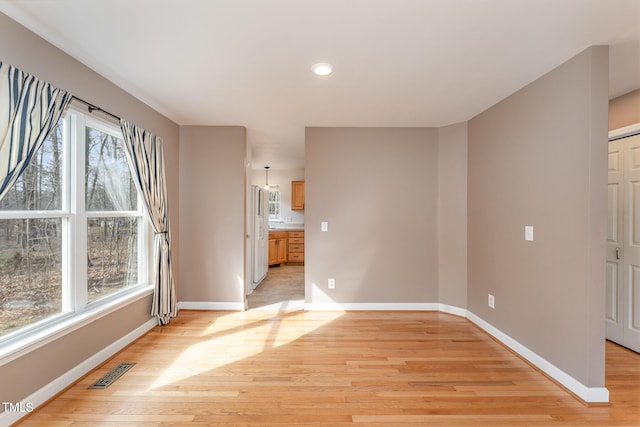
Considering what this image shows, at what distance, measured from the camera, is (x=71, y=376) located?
2.16 metres

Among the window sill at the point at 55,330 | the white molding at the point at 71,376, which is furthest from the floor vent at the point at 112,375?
the window sill at the point at 55,330

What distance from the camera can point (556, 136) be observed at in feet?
7.54

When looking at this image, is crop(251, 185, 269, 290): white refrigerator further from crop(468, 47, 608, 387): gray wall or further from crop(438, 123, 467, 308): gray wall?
crop(468, 47, 608, 387): gray wall

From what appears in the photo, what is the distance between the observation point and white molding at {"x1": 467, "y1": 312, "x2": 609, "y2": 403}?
2.02 meters

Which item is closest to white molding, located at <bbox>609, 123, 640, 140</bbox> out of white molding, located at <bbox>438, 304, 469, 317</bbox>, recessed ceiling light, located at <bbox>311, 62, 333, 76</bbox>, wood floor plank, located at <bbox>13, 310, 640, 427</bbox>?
wood floor plank, located at <bbox>13, 310, 640, 427</bbox>

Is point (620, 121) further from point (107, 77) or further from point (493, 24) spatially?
point (107, 77)

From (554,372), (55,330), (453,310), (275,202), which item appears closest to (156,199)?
(55,330)

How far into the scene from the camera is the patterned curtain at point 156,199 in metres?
2.84

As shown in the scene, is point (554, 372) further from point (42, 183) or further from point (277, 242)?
point (277, 242)

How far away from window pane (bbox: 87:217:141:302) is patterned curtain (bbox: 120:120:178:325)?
224mm

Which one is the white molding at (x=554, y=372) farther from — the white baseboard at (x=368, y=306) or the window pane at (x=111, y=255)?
the window pane at (x=111, y=255)

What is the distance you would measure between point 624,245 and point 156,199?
466 centimetres

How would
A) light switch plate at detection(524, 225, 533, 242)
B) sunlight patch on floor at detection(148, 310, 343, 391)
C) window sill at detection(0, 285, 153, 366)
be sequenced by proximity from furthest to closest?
light switch plate at detection(524, 225, 533, 242)
sunlight patch on floor at detection(148, 310, 343, 391)
window sill at detection(0, 285, 153, 366)

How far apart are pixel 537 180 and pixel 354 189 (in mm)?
1983
